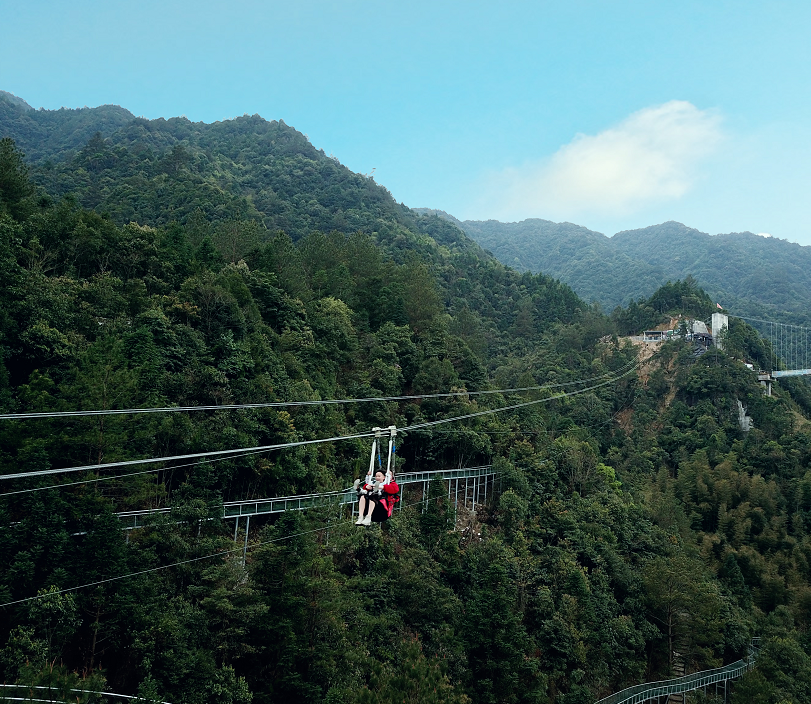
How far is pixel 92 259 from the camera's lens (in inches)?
1105

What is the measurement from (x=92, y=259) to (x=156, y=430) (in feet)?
40.2

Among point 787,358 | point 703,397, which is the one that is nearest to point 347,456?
point 703,397

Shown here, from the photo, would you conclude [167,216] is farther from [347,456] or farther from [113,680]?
[113,680]

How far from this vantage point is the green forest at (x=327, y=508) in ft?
53.4

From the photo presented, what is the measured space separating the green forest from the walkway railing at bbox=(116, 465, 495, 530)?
43cm

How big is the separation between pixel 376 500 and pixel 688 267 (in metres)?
165

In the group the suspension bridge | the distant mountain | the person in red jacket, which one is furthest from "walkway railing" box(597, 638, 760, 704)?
the suspension bridge

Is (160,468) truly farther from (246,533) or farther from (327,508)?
(327,508)

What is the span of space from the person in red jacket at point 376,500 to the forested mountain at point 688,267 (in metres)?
101

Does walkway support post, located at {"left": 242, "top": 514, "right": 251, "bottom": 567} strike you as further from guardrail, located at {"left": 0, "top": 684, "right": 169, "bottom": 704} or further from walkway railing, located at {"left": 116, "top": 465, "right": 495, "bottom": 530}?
guardrail, located at {"left": 0, "top": 684, "right": 169, "bottom": 704}

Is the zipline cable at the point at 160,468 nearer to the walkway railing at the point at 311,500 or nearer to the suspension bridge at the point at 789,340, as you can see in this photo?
the walkway railing at the point at 311,500

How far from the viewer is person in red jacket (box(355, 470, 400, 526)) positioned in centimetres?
1180

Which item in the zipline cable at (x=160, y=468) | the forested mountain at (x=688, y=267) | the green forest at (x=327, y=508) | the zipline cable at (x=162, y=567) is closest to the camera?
the zipline cable at (x=162, y=567)

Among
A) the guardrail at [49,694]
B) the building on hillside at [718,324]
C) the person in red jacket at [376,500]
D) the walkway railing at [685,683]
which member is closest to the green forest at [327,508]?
the guardrail at [49,694]
